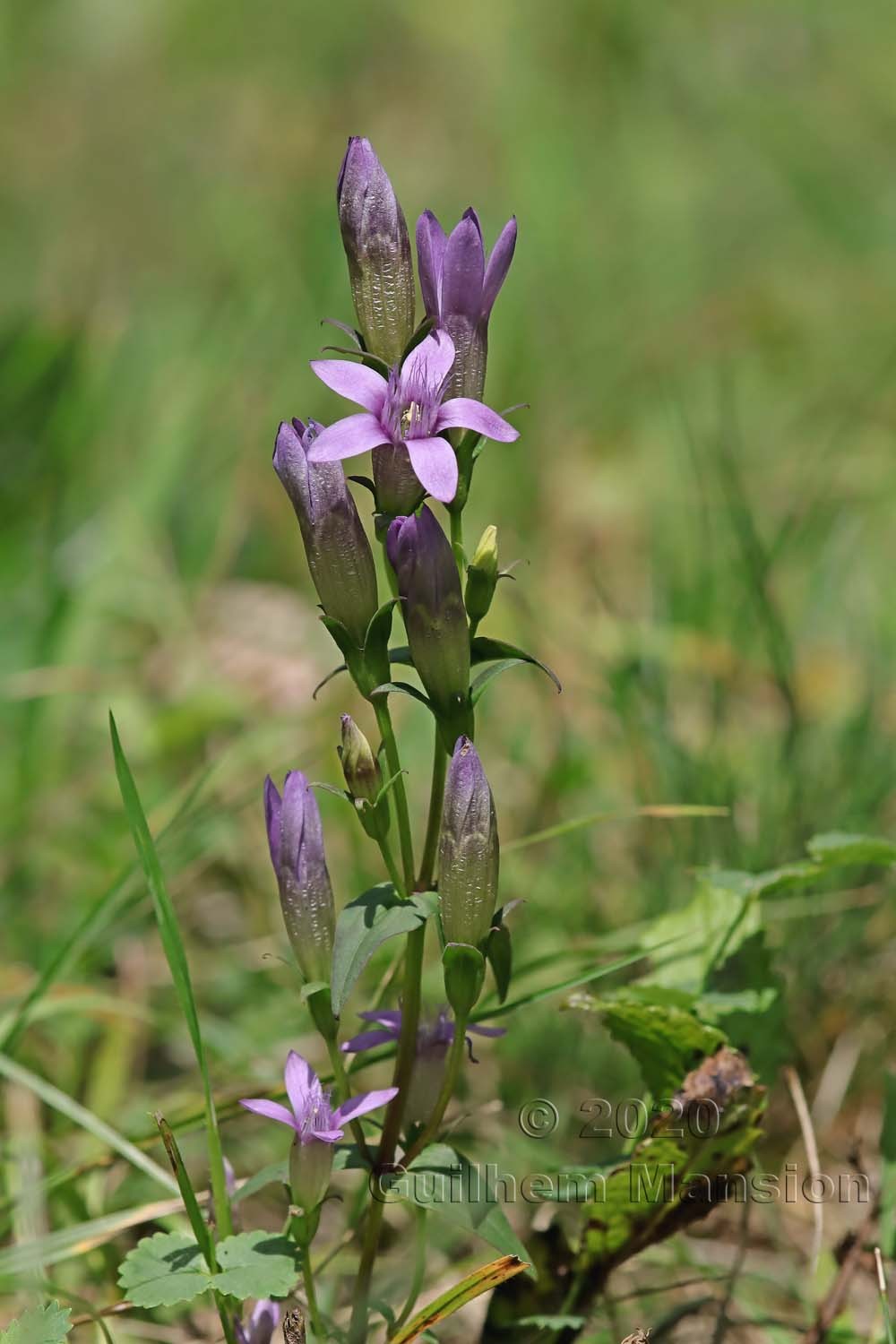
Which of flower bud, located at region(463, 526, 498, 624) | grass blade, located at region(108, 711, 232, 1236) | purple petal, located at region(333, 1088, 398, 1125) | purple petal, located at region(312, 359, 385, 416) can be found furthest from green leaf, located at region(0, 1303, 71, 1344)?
purple petal, located at region(312, 359, 385, 416)

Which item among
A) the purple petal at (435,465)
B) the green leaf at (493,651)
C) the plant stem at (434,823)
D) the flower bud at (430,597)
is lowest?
the plant stem at (434,823)

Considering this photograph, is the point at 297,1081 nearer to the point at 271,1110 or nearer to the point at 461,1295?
the point at 271,1110

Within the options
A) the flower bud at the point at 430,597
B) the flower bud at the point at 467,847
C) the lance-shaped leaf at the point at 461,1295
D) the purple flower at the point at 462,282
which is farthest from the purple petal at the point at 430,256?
the lance-shaped leaf at the point at 461,1295

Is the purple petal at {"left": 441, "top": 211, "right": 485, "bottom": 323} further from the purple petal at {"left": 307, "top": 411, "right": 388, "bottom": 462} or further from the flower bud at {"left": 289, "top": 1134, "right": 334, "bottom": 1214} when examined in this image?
the flower bud at {"left": 289, "top": 1134, "right": 334, "bottom": 1214}

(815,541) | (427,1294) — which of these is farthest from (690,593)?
(427,1294)

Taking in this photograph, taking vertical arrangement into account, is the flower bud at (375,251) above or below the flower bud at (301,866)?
above

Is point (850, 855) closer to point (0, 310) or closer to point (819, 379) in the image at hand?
point (819, 379)

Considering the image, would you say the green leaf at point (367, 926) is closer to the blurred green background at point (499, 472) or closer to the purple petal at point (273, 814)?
the purple petal at point (273, 814)
